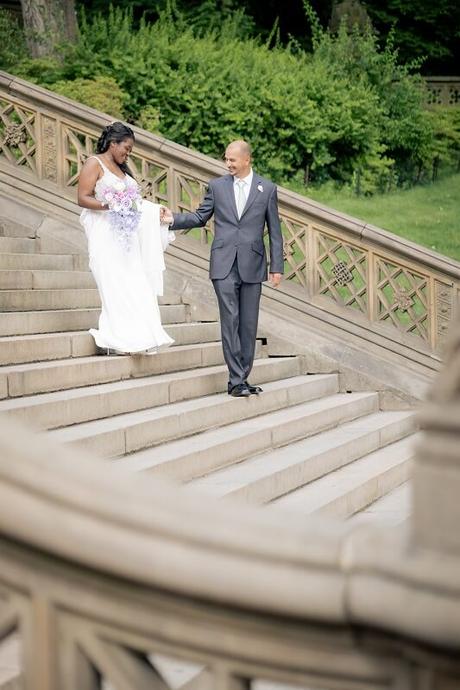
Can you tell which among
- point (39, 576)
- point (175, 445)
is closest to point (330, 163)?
point (175, 445)

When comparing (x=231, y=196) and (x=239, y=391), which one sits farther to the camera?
(x=239, y=391)

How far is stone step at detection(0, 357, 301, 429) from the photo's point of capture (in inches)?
309

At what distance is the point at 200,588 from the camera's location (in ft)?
5.45

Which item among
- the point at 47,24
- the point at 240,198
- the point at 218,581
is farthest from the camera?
the point at 47,24

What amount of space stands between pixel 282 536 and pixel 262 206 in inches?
328

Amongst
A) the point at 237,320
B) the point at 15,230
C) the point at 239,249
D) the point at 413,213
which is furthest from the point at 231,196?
the point at 413,213

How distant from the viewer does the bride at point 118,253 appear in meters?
9.65

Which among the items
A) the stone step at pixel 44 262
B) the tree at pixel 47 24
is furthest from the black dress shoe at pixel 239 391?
A: the tree at pixel 47 24

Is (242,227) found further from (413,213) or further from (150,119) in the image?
(413,213)

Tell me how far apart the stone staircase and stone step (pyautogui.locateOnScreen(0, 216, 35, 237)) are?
1 cm

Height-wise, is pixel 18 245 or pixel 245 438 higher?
pixel 18 245

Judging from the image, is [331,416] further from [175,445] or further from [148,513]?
[148,513]

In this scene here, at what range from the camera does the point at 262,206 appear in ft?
32.3

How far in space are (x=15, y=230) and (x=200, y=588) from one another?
10708mm
